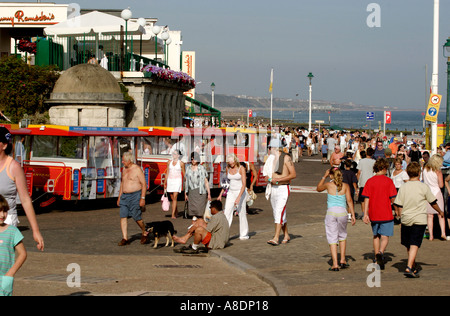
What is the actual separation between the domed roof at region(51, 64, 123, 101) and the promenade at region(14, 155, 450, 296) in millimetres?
12058

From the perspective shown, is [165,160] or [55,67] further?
[55,67]

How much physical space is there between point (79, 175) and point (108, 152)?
1375 millimetres

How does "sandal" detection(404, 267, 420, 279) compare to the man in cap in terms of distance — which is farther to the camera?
the man in cap

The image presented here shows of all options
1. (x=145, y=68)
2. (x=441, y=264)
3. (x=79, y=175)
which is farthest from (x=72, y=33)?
(x=441, y=264)

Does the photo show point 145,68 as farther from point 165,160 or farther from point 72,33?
point 165,160

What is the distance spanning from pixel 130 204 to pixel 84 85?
1601 centimetres

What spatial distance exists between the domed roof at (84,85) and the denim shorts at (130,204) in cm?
1557

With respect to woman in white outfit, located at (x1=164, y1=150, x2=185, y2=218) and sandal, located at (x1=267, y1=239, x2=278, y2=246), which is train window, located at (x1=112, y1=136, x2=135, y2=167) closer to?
woman in white outfit, located at (x1=164, y1=150, x2=185, y2=218)

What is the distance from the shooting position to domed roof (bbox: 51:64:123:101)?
94.5 feet

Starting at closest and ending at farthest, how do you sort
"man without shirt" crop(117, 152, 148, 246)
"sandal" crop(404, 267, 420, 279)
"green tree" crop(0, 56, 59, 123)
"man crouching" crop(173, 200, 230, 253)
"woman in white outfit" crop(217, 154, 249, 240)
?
1. "sandal" crop(404, 267, 420, 279)
2. "man crouching" crop(173, 200, 230, 253)
3. "man without shirt" crop(117, 152, 148, 246)
4. "woman in white outfit" crop(217, 154, 249, 240)
5. "green tree" crop(0, 56, 59, 123)

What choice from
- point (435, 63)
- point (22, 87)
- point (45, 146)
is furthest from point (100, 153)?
point (22, 87)

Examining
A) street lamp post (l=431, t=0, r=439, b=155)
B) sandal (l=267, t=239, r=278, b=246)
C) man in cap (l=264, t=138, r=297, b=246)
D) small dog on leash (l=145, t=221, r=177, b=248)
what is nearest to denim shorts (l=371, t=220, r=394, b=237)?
man in cap (l=264, t=138, r=297, b=246)

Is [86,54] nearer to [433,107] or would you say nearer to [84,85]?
[84,85]
